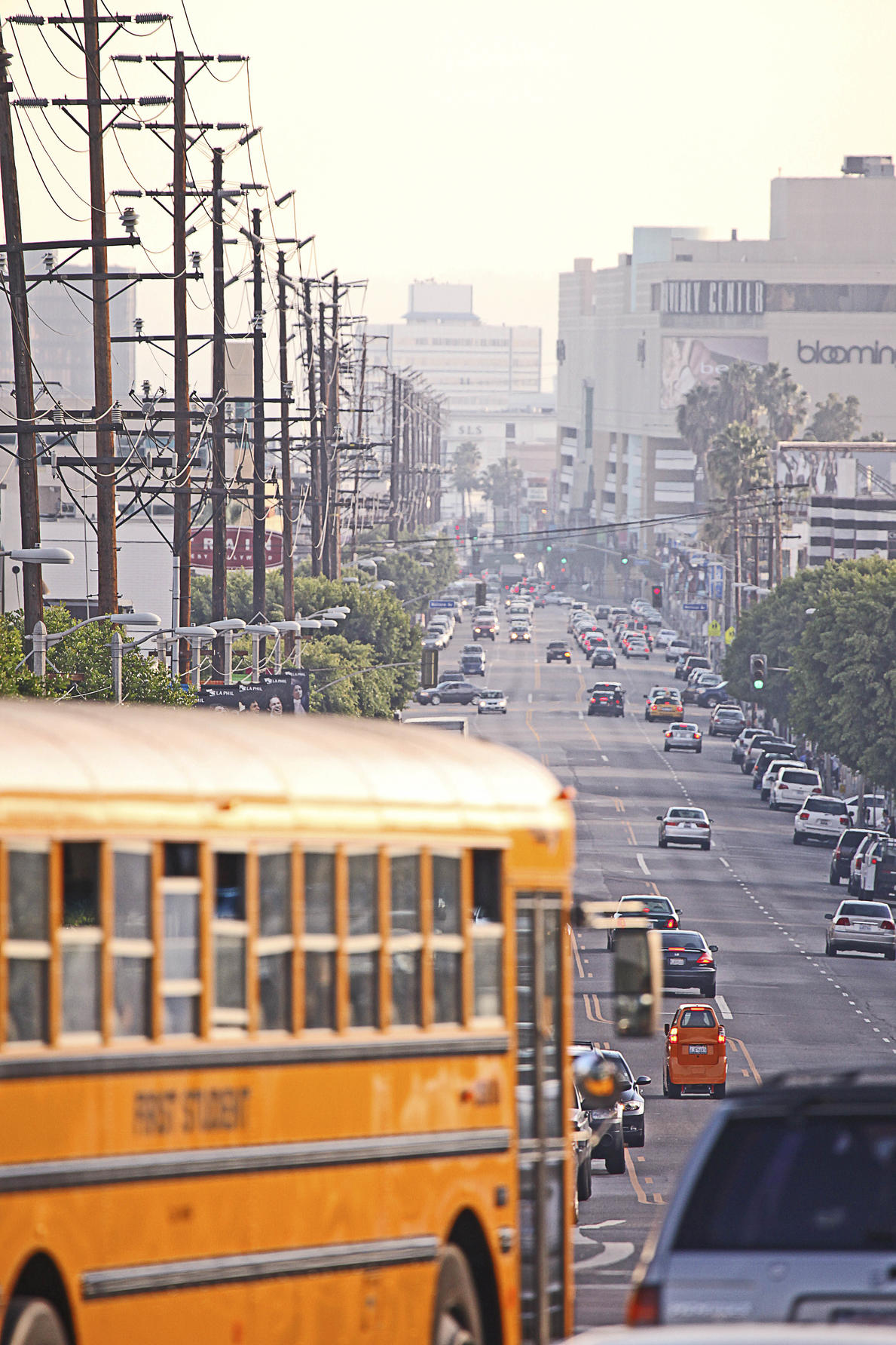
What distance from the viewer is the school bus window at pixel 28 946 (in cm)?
804

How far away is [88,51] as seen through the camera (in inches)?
1486

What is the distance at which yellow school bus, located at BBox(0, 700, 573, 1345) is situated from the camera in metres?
8.23

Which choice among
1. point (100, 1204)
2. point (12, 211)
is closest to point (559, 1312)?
A: point (100, 1204)

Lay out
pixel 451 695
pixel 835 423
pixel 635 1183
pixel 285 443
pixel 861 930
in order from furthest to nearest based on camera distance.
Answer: pixel 835 423, pixel 451 695, pixel 285 443, pixel 861 930, pixel 635 1183

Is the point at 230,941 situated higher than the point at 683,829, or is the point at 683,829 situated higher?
the point at 230,941

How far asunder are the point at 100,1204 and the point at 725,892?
184ft

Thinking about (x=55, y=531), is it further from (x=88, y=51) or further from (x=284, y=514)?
(x=88, y=51)

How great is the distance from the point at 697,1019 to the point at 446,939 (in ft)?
92.0

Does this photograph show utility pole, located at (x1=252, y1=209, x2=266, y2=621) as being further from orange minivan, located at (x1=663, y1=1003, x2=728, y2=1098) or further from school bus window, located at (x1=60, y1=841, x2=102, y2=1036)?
school bus window, located at (x1=60, y1=841, x2=102, y2=1036)

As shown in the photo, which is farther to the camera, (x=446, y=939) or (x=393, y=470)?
(x=393, y=470)

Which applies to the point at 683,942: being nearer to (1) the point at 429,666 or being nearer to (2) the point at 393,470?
(1) the point at 429,666

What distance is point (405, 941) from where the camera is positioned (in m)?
10.2

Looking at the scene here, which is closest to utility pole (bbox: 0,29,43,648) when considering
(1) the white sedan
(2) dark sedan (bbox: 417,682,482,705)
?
(1) the white sedan

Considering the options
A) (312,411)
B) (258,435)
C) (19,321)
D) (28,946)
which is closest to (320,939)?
(28,946)
